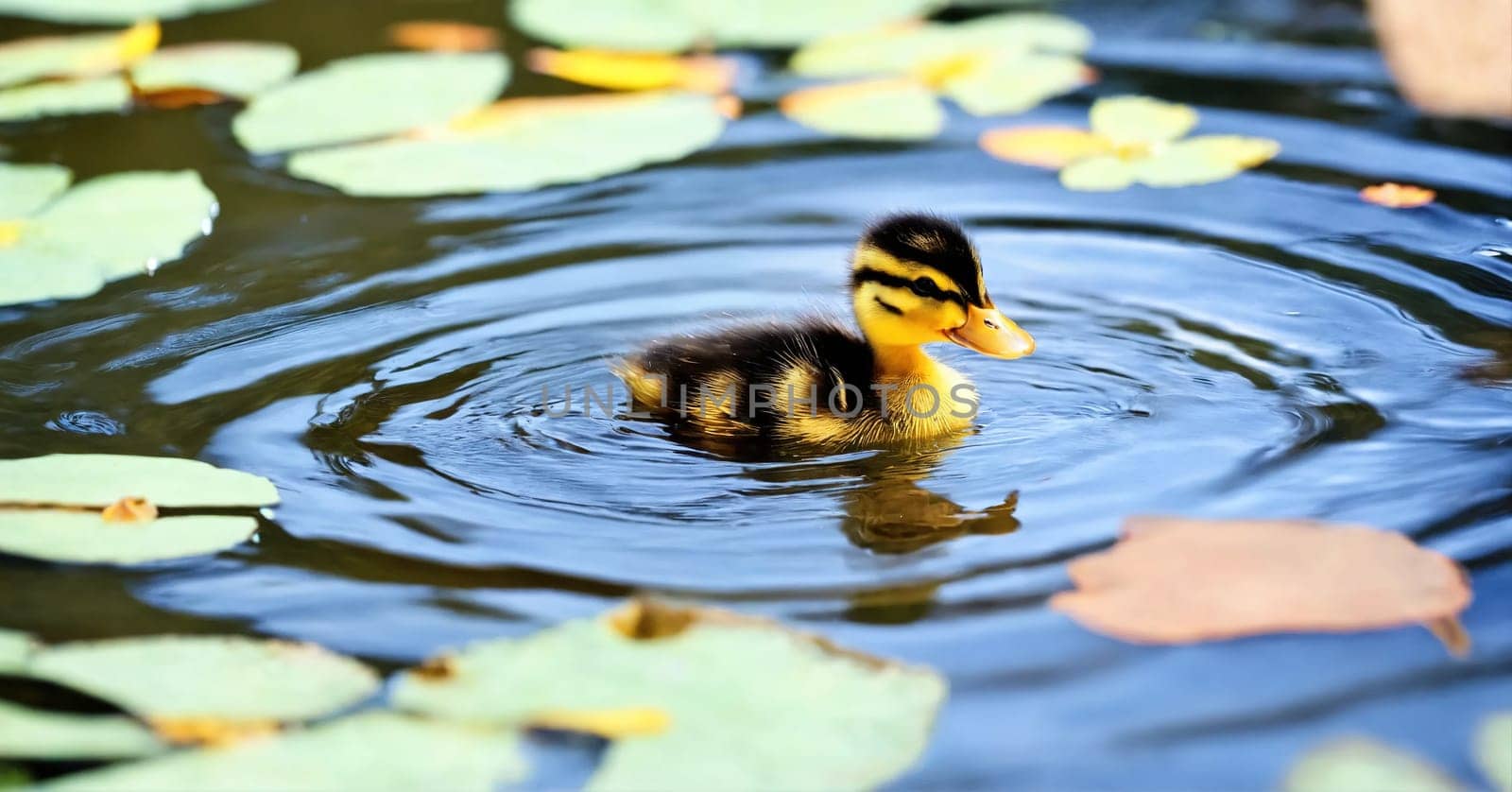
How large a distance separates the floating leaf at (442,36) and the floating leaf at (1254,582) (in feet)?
12.1

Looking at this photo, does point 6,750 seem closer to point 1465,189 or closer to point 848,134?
point 848,134

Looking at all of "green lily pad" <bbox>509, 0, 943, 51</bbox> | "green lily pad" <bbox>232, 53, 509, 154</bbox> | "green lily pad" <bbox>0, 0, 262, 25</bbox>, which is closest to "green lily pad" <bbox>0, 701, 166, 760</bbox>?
"green lily pad" <bbox>232, 53, 509, 154</bbox>

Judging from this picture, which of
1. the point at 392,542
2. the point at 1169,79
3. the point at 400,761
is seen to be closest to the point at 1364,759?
the point at 400,761

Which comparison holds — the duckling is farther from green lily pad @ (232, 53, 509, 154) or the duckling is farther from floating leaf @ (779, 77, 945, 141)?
green lily pad @ (232, 53, 509, 154)

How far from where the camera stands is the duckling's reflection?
2.89 metres

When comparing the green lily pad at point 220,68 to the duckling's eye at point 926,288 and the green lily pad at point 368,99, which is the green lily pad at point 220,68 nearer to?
the green lily pad at point 368,99

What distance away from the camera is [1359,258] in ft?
13.2

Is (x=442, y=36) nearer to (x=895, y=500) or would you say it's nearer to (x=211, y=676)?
(x=895, y=500)

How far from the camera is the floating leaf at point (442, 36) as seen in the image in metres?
5.80

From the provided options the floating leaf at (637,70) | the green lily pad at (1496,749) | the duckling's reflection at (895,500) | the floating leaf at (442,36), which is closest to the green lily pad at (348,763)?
the duckling's reflection at (895,500)

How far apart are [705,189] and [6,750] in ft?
8.96

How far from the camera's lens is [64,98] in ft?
16.6

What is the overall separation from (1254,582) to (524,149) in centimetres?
267

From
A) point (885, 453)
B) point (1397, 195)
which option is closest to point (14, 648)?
point (885, 453)
